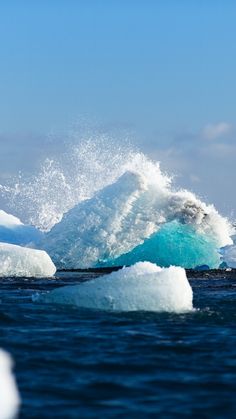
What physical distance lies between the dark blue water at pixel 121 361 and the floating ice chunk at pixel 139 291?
17.7 inches

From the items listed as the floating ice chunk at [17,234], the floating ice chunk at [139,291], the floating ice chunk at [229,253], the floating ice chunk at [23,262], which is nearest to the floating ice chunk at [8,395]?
the floating ice chunk at [139,291]

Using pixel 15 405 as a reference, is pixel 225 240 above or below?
above

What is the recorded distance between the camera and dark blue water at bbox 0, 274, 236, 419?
9242mm

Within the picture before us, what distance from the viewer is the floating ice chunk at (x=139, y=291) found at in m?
16.6

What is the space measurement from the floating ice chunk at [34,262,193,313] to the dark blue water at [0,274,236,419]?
448 mm

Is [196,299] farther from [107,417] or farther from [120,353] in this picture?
[107,417]

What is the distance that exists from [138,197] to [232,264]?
503cm

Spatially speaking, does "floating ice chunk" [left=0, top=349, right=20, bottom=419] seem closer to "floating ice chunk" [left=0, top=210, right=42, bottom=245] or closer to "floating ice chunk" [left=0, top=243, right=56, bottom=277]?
"floating ice chunk" [left=0, top=243, right=56, bottom=277]

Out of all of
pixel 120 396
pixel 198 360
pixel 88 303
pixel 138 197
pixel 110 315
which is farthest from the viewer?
pixel 138 197

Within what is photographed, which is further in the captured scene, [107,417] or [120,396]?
[120,396]

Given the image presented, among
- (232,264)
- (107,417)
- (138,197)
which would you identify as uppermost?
(138,197)

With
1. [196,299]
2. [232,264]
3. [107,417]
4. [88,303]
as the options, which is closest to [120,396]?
[107,417]

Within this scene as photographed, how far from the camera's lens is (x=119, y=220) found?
33.1 meters

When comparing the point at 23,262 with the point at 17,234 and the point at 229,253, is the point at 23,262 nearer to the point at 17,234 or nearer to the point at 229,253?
the point at 229,253
